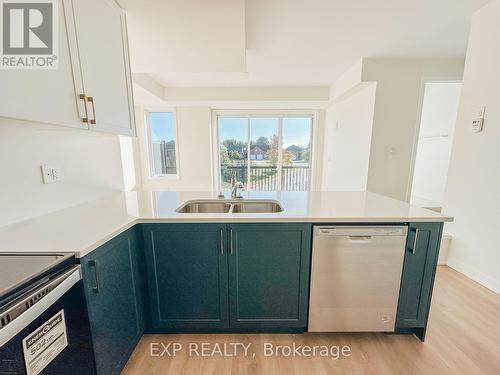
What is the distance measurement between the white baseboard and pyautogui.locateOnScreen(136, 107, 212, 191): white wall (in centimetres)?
428

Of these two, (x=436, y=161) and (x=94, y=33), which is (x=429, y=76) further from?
(x=94, y=33)

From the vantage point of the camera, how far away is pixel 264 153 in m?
5.30

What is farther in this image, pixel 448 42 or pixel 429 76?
pixel 429 76

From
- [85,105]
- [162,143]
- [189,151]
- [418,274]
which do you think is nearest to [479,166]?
[418,274]

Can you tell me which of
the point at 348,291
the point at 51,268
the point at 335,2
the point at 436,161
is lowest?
the point at 348,291

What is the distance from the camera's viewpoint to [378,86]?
9.67 feet

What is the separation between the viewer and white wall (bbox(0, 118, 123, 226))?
1130 millimetres

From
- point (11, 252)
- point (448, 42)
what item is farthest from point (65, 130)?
point (448, 42)

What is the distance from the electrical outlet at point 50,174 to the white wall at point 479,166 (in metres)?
3.53

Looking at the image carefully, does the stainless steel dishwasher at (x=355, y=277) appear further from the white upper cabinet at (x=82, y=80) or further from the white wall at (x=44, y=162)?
the white wall at (x=44, y=162)

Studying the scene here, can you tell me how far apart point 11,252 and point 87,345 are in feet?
1.69

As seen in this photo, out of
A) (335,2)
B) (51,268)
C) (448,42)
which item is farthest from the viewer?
(448,42)

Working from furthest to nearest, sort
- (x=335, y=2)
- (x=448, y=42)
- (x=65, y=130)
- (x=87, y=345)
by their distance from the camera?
(x=448, y=42), (x=335, y=2), (x=65, y=130), (x=87, y=345)

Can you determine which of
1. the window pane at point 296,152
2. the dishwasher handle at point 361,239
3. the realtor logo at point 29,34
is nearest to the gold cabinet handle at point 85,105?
the realtor logo at point 29,34
